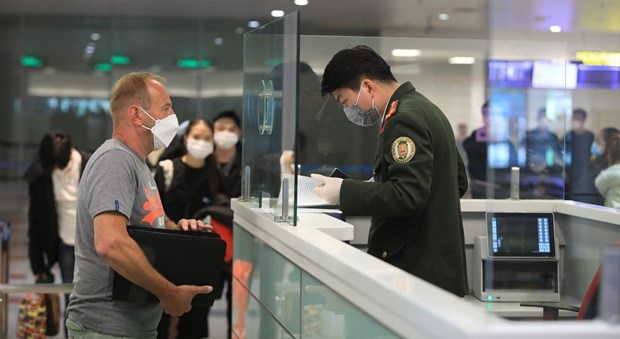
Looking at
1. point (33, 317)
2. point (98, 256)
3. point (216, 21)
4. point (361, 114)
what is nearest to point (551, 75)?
point (216, 21)

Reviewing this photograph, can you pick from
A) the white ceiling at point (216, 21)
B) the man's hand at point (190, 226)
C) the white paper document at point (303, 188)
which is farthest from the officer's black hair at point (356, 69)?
the white ceiling at point (216, 21)

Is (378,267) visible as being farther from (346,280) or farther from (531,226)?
(531,226)

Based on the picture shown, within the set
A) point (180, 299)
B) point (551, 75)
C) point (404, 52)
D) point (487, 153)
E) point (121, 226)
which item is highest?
point (551, 75)

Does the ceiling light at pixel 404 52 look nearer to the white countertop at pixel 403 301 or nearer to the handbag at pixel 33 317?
the white countertop at pixel 403 301

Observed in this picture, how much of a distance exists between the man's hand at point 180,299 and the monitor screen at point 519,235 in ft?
6.92

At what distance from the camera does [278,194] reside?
11.8 feet

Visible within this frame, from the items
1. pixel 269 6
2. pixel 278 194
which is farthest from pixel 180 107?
pixel 278 194

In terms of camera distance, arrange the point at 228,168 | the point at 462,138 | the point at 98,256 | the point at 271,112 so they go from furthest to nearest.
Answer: the point at 462,138 < the point at 228,168 < the point at 271,112 < the point at 98,256

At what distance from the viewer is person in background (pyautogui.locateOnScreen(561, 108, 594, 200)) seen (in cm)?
968

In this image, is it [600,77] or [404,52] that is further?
[600,77]

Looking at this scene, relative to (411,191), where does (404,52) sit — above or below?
above

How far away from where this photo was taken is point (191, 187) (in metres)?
6.00

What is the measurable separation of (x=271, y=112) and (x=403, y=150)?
112cm

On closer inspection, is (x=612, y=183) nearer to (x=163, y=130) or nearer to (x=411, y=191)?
(x=411, y=191)
